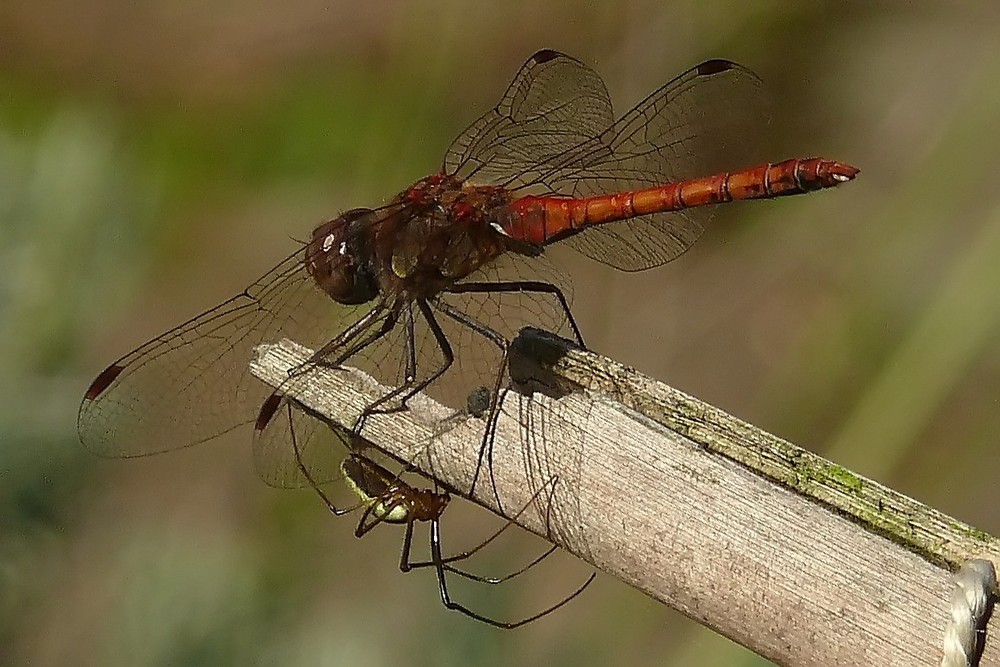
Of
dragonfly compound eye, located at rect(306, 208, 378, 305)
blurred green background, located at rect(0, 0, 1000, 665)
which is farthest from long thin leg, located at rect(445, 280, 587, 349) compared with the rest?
blurred green background, located at rect(0, 0, 1000, 665)

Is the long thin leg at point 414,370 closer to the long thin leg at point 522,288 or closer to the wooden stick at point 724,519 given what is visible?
the long thin leg at point 522,288

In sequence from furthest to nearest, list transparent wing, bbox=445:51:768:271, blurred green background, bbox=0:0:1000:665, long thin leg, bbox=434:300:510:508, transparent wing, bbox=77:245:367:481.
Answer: blurred green background, bbox=0:0:1000:665 → transparent wing, bbox=445:51:768:271 → transparent wing, bbox=77:245:367:481 → long thin leg, bbox=434:300:510:508

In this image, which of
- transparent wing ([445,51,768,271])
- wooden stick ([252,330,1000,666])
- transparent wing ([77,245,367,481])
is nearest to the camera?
wooden stick ([252,330,1000,666])

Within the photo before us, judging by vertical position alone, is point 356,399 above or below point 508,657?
above

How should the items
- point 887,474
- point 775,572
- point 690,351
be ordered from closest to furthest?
point 775,572 < point 887,474 < point 690,351

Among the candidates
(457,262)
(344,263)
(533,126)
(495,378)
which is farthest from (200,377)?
(533,126)

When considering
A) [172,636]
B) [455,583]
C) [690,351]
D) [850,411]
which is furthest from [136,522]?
[850,411]

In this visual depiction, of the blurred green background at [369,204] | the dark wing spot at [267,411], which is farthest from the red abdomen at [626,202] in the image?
the blurred green background at [369,204]

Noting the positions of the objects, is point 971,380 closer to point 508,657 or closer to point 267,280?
point 508,657

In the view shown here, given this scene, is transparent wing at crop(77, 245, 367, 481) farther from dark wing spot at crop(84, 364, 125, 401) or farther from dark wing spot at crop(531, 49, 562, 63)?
dark wing spot at crop(531, 49, 562, 63)
